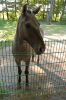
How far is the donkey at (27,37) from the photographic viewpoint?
377 centimetres

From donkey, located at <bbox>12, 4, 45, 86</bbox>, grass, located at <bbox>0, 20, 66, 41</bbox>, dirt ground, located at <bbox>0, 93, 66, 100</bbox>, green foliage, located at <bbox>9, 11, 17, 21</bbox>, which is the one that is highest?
donkey, located at <bbox>12, 4, 45, 86</bbox>

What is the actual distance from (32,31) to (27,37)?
213 mm

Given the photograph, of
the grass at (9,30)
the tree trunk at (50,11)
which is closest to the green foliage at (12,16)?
the grass at (9,30)

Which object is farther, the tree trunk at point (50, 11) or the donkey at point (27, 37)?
the tree trunk at point (50, 11)

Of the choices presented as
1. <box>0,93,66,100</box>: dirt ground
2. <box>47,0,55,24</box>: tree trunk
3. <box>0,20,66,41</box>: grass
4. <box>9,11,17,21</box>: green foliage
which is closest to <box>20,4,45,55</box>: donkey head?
<box>0,93,66,100</box>: dirt ground

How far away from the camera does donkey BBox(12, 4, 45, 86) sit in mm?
3773

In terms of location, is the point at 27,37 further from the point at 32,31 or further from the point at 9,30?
the point at 9,30

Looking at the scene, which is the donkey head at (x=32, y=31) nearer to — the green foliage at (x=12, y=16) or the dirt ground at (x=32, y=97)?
the dirt ground at (x=32, y=97)

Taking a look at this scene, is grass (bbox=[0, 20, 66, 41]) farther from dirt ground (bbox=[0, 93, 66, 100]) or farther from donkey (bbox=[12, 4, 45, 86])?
dirt ground (bbox=[0, 93, 66, 100])

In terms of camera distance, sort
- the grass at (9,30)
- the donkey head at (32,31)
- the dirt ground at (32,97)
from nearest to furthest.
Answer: the donkey head at (32,31), the dirt ground at (32,97), the grass at (9,30)

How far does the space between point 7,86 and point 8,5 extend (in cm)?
832

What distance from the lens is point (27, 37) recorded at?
3.95 meters

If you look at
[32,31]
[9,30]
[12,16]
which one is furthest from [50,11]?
[32,31]

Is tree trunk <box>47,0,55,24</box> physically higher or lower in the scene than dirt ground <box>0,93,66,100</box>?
higher
